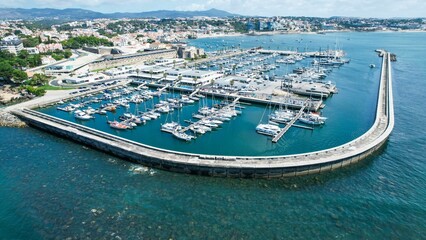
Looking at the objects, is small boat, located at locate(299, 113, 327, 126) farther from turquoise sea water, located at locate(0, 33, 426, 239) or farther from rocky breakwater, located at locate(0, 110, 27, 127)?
rocky breakwater, located at locate(0, 110, 27, 127)

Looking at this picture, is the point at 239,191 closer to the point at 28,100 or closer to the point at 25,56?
the point at 28,100

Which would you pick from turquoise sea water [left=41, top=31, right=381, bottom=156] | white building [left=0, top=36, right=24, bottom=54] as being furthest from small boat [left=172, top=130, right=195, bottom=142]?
white building [left=0, top=36, right=24, bottom=54]

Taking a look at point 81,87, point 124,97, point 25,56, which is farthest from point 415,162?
point 25,56

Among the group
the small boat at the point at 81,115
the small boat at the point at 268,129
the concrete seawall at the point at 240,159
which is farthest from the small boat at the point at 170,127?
the small boat at the point at 81,115

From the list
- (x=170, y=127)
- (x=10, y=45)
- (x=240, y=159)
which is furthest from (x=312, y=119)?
(x=10, y=45)

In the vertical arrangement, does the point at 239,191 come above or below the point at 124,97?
below

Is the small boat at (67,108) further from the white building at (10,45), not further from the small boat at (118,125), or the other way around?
the white building at (10,45)
